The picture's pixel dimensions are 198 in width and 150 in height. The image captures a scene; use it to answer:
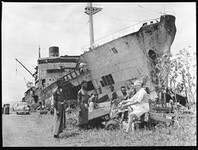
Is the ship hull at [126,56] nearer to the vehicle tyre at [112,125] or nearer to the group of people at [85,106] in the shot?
the group of people at [85,106]

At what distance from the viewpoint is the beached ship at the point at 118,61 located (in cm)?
1525

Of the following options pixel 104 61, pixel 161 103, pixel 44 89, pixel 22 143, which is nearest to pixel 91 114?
pixel 22 143

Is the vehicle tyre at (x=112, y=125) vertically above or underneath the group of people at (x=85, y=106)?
underneath

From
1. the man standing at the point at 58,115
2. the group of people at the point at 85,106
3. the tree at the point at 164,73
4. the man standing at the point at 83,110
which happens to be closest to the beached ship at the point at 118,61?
the tree at the point at 164,73

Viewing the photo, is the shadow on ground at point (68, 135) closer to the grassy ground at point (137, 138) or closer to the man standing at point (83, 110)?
the grassy ground at point (137, 138)

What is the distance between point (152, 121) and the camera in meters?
7.33

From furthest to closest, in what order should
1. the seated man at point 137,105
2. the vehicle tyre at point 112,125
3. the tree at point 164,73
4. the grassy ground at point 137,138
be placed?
the tree at point 164,73, the vehicle tyre at point 112,125, the seated man at point 137,105, the grassy ground at point 137,138

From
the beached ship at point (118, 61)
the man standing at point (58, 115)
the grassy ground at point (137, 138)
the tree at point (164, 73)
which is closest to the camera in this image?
the grassy ground at point (137, 138)

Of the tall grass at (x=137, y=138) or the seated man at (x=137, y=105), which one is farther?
the seated man at (x=137, y=105)

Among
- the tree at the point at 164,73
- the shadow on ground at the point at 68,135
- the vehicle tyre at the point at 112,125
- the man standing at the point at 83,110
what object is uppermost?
→ the tree at the point at 164,73

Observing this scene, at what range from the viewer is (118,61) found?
53.3ft

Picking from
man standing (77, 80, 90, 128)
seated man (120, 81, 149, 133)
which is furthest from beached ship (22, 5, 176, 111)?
seated man (120, 81, 149, 133)

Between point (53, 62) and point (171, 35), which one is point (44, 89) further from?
point (171, 35)

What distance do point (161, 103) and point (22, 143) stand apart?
8148 millimetres
